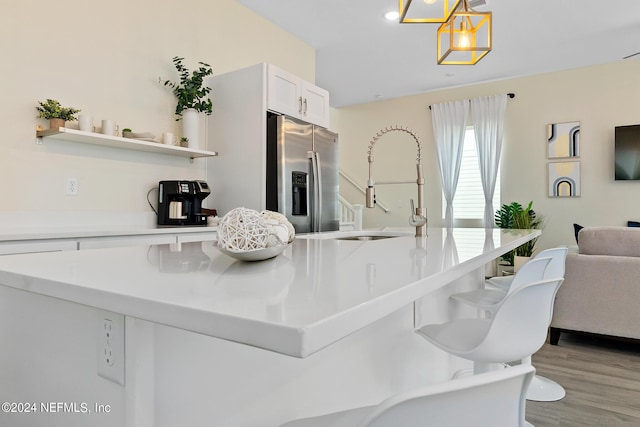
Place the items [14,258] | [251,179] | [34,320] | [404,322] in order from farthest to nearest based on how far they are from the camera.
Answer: [251,179] → [404,322] → [14,258] → [34,320]

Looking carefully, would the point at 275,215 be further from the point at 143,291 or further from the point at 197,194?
the point at 197,194

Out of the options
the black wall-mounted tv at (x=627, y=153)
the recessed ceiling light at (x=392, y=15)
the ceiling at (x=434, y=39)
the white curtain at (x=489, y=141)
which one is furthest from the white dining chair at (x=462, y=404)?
the black wall-mounted tv at (x=627, y=153)

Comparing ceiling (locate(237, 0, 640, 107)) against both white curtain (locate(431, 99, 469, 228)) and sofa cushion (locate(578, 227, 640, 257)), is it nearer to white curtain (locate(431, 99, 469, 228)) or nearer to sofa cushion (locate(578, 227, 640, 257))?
white curtain (locate(431, 99, 469, 228))

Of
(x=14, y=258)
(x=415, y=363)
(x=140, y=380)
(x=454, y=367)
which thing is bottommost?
(x=454, y=367)

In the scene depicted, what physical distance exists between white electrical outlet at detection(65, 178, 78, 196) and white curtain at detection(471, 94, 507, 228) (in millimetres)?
4978

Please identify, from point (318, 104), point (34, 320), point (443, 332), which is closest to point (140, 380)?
point (34, 320)

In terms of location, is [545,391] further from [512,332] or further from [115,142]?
[115,142]

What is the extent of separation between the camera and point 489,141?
5.80 metres

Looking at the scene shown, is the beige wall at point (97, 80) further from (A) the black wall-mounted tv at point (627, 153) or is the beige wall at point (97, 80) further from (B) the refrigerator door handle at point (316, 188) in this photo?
(A) the black wall-mounted tv at point (627, 153)

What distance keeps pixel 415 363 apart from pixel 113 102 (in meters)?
2.54

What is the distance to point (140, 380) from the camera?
657 mm

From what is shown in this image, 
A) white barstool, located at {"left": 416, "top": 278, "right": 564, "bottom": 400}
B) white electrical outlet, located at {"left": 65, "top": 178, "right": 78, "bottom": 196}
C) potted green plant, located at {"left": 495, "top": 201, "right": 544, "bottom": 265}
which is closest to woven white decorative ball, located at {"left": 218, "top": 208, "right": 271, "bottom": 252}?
white barstool, located at {"left": 416, "top": 278, "right": 564, "bottom": 400}

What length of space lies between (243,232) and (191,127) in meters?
2.56

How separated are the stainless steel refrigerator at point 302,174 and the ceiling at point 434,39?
111cm
